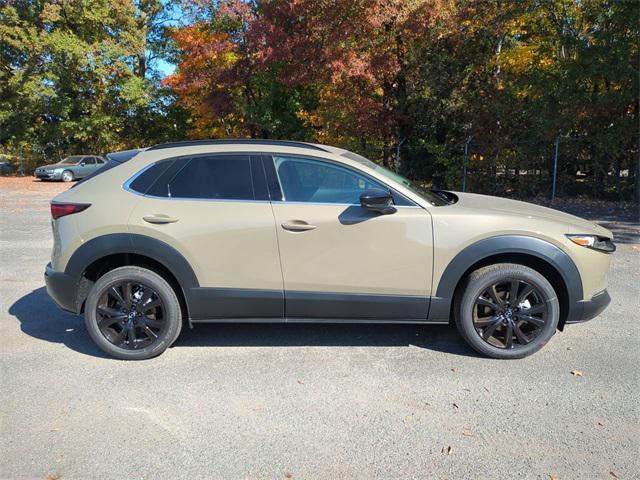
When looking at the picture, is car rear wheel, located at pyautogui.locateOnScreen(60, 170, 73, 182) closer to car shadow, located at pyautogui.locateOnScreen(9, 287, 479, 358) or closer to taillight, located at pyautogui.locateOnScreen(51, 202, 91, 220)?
car shadow, located at pyautogui.locateOnScreen(9, 287, 479, 358)

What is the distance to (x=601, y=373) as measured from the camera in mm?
3783

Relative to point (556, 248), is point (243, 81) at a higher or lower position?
higher

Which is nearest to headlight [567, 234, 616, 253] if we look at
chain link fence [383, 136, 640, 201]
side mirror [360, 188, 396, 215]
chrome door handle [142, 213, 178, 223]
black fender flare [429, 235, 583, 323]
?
black fender flare [429, 235, 583, 323]

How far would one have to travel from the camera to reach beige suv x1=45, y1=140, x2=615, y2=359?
12.7 feet

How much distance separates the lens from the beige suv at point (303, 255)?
3.87 metres

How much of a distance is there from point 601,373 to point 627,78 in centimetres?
1169

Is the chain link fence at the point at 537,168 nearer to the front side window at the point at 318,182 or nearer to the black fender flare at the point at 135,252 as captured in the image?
the front side window at the point at 318,182

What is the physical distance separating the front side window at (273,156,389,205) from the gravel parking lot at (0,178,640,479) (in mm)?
1281

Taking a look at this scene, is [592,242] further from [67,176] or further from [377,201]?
[67,176]

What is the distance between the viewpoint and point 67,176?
2512cm

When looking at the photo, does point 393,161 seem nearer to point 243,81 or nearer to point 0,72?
point 243,81

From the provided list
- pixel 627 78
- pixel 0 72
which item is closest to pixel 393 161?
pixel 627 78

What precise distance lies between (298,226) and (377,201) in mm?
630

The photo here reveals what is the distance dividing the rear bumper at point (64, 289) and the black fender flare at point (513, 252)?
286cm
